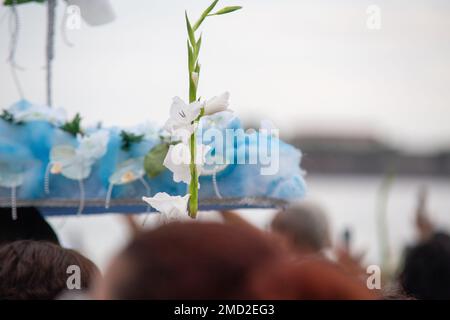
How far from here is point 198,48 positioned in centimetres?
140

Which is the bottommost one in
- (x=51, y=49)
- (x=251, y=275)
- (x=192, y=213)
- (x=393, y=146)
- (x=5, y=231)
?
(x=393, y=146)

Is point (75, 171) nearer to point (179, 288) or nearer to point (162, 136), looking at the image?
point (162, 136)

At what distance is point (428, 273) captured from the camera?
89.7 inches

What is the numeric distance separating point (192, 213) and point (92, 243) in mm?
1938

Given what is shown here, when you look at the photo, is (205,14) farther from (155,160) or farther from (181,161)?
(155,160)

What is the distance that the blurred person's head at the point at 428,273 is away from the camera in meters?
2.27

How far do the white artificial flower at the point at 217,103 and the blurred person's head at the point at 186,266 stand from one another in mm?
661

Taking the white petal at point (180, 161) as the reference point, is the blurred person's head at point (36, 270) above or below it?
below

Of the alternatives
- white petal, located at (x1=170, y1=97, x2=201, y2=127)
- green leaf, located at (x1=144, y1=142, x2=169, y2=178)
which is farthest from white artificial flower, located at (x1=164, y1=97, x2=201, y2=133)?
green leaf, located at (x1=144, y1=142, x2=169, y2=178)

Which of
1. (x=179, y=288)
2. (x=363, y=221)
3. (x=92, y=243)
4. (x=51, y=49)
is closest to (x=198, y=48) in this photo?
(x=51, y=49)

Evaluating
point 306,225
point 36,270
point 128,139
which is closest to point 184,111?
point 36,270

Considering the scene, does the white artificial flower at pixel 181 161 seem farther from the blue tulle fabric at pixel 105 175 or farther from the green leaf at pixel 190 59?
the blue tulle fabric at pixel 105 175

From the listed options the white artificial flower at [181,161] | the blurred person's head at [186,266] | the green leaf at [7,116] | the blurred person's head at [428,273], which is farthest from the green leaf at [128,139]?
the blurred person's head at [186,266]

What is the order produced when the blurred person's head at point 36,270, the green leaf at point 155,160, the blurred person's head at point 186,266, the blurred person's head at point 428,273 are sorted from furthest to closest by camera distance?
the blurred person's head at point 428,273 → the green leaf at point 155,160 → the blurred person's head at point 36,270 → the blurred person's head at point 186,266
